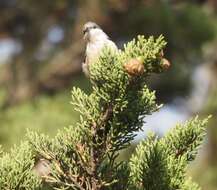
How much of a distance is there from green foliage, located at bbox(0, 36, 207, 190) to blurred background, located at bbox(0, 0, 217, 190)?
4332 mm

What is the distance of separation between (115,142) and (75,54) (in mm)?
6093

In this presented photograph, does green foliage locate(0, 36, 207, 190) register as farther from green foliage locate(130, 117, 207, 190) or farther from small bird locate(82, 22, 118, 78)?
small bird locate(82, 22, 118, 78)

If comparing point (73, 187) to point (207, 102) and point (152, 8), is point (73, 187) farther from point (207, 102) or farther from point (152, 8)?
point (207, 102)

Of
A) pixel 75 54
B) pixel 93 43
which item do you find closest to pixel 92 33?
pixel 93 43

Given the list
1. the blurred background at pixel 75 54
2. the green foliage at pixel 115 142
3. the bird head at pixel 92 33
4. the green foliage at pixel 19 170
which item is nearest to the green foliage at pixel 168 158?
the green foliage at pixel 115 142

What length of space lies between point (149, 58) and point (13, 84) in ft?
21.1

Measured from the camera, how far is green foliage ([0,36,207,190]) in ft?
5.17

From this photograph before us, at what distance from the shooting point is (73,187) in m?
1.64

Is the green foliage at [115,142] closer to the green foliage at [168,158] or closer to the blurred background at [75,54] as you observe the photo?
the green foliage at [168,158]

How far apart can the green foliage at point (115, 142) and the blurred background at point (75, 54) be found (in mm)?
4332

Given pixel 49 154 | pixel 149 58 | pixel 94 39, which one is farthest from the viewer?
pixel 94 39

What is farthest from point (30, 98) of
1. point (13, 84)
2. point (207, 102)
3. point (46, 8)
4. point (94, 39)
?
point (94, 39)

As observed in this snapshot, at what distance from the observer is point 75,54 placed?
7684mm

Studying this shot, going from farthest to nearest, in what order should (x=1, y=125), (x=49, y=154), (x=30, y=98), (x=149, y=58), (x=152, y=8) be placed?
(x=30, y=98) < (x=152, y=8) < (x=1, y=125) < (x=49, y=154) < (x=149, y=58)
